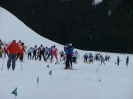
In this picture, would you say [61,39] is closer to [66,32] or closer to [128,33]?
[66,32]

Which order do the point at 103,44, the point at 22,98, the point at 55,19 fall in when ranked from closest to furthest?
the point at 22,98 → the point at 103,44 → the point at 55,19

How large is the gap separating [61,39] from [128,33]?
20.0 metres

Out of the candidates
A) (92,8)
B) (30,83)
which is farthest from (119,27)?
(30,83)

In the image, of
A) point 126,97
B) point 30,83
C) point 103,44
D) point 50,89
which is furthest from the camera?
point 103,44

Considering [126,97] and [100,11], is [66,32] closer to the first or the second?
[100,11]

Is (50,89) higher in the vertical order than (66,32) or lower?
lower

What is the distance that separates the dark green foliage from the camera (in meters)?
90.6

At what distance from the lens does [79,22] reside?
95750 millimetres

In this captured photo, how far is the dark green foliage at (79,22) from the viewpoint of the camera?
297 ft

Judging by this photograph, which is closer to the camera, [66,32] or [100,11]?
[66,32]

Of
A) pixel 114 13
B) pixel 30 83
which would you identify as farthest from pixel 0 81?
pixel 114 13

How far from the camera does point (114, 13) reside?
103 m

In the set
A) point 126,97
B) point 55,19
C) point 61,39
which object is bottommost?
point 126,97

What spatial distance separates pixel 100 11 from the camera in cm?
10338
